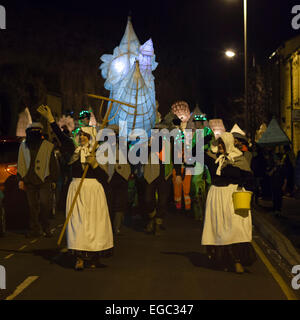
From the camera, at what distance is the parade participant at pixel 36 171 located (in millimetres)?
12828

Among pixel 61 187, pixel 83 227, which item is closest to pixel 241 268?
pixel 83 227

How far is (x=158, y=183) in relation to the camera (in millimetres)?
13977

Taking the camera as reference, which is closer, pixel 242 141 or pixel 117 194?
pixel 242 141

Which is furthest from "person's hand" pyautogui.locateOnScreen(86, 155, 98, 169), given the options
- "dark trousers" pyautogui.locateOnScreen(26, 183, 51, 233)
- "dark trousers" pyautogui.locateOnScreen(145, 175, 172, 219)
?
"dark trousers" pyautogui.locateOnScreen(145, 175, 172, 219)

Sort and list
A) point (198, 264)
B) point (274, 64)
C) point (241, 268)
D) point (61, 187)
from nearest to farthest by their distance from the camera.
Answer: point (241, 268) → point (198, 264) → point (61, 187) → point (274, 64)

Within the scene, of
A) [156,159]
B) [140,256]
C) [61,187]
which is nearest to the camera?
[140,256]

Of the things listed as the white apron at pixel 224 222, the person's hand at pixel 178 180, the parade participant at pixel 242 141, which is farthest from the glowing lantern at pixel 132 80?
the white apron at pixel 224 222

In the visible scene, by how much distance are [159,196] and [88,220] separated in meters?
4.63

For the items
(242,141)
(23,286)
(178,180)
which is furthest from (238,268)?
(178,180)

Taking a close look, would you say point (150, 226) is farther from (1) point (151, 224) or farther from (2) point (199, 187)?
(2) point (199, 187)

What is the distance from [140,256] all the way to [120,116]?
1100 cm

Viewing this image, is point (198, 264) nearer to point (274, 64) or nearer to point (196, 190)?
point (196, 190)

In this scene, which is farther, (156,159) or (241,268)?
(156,159)

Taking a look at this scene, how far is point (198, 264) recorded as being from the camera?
9898 millimetres
